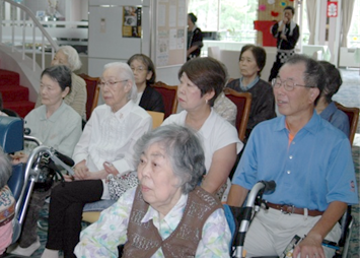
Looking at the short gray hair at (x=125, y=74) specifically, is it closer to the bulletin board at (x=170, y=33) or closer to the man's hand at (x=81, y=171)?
the man's hand at (x=81, y=171)

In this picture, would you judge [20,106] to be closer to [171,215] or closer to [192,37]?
[192,37]

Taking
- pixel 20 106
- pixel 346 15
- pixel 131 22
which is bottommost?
pixel 20 106

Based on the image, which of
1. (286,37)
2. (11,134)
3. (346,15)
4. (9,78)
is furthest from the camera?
(346,15)

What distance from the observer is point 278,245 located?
99.1 inches

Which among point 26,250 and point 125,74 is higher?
point 125,74

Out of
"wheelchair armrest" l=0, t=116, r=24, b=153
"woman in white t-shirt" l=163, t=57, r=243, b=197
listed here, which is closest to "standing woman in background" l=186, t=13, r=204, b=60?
"woman in white t-shirt" l=163, t=57, r=243, b=197

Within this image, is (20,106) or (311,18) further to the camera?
(311,18)

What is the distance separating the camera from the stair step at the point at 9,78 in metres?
7.71

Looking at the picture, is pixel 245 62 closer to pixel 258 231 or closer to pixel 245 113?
pixel 245 113

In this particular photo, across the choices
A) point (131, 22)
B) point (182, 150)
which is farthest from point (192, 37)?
point (182, 150)

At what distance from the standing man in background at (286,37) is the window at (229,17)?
776 centimetres

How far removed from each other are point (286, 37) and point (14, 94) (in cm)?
489

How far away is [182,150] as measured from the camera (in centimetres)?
194

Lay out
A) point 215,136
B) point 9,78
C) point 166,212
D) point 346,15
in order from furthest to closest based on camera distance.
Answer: point 346,15
point 9,78
point 215,136
point 166,212
